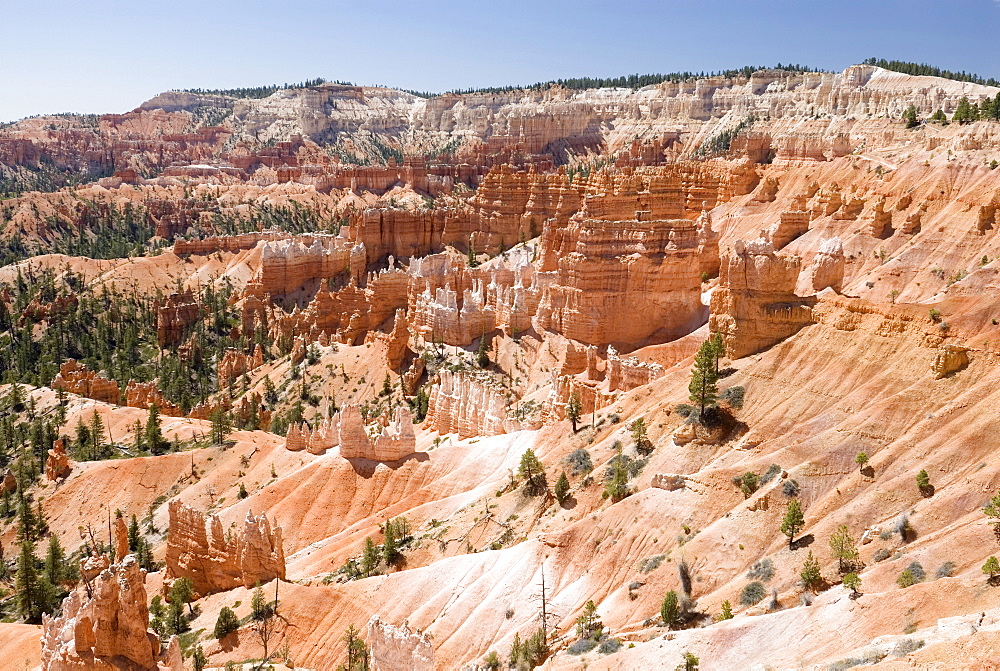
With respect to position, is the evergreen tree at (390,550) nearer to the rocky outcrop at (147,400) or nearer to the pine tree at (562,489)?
the pine tree at (562,489)

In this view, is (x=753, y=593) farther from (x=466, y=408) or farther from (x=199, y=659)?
(x=466, y=408)

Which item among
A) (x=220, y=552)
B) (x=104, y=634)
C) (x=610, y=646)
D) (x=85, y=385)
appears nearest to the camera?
(x=610, y=646)

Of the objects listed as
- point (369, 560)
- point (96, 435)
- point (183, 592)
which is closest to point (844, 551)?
point (369, 560)

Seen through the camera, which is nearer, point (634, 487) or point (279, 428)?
point (634, 487)

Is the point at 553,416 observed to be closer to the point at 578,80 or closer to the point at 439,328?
the point at 439,328

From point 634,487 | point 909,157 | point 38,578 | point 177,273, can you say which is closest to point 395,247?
point 177,273
